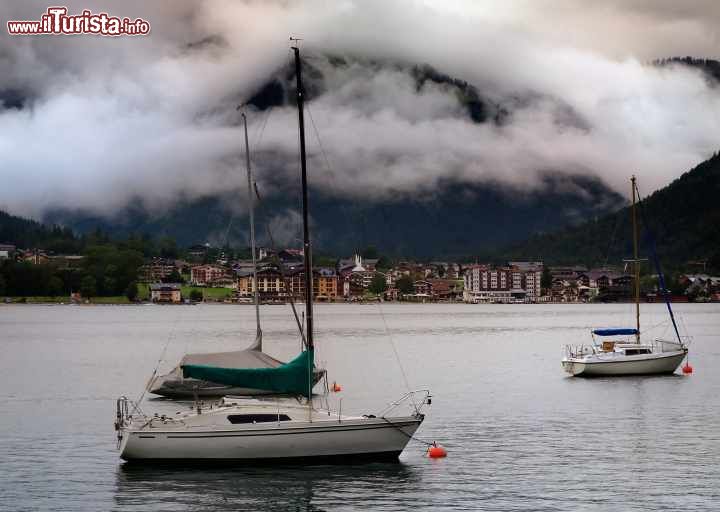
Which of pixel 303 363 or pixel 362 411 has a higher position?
pixel 303 363

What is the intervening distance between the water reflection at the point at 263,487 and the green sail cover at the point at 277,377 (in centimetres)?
352

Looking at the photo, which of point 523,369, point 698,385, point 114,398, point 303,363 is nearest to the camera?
point 303,363

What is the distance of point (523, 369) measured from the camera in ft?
312

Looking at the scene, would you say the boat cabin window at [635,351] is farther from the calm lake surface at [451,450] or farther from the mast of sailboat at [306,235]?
the mast of sailboat at [306,235]

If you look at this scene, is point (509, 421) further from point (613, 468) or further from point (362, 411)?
point (613, 468)

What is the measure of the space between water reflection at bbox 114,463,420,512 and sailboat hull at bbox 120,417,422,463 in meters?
0.49

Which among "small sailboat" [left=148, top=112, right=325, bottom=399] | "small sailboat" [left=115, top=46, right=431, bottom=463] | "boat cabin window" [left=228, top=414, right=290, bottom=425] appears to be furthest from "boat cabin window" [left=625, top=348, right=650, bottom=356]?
"boat cabin window" [left=228, top=414, right=290, bottom=425]

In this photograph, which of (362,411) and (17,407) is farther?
(17,407)

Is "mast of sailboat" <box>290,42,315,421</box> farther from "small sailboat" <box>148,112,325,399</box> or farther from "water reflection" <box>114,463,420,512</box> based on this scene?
"small sailboat" <box>148,112,325,399</box>

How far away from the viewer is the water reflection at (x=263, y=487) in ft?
122

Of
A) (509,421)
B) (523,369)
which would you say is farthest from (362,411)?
(523,369)

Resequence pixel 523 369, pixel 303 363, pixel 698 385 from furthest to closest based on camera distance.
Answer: pixel 523 369 → pixel 698 385 → pixel 303 363

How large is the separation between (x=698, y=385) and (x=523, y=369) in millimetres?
20400

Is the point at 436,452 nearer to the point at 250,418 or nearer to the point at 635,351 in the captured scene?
the point at 250,418
